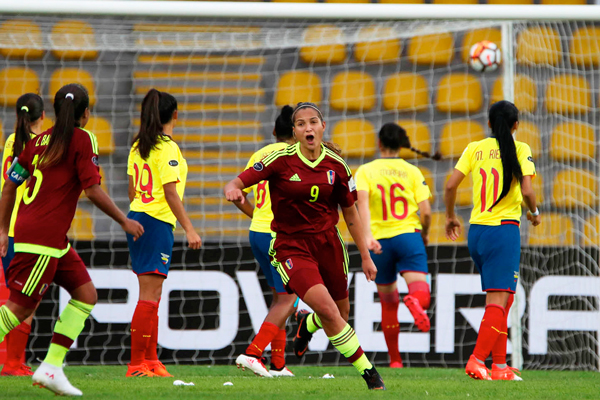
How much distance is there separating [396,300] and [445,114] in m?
3.06

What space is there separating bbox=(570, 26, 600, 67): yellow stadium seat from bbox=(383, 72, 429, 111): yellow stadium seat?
1.60 meters

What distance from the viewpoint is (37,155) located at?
441 cm

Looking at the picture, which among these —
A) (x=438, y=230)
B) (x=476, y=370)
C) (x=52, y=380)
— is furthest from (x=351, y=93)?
(x=52, y=380)

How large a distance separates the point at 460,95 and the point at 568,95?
118 centimetres

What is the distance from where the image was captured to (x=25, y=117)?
18.9 ft

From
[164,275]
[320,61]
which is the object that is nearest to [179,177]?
[164,275]

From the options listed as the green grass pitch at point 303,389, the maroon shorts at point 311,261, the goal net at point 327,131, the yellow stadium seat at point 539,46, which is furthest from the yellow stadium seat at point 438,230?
the maroon shorts at point 311,261

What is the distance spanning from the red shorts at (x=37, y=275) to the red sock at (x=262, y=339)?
5.66 feet

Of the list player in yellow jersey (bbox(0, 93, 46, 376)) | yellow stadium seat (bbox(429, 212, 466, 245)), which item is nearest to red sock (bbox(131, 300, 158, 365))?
player in yellow jersey (bbox(0, 93, 46, 376))

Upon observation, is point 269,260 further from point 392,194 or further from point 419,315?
point 392,194

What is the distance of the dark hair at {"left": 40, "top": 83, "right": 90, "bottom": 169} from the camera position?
169 inches

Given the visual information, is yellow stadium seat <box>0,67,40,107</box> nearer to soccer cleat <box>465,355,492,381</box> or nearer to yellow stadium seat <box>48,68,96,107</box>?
yellow stadium seat <box>48,68,96,107</box>

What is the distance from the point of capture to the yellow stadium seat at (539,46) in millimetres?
8359

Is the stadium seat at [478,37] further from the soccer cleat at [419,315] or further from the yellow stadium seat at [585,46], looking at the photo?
the soccer cleat at [419,315]
